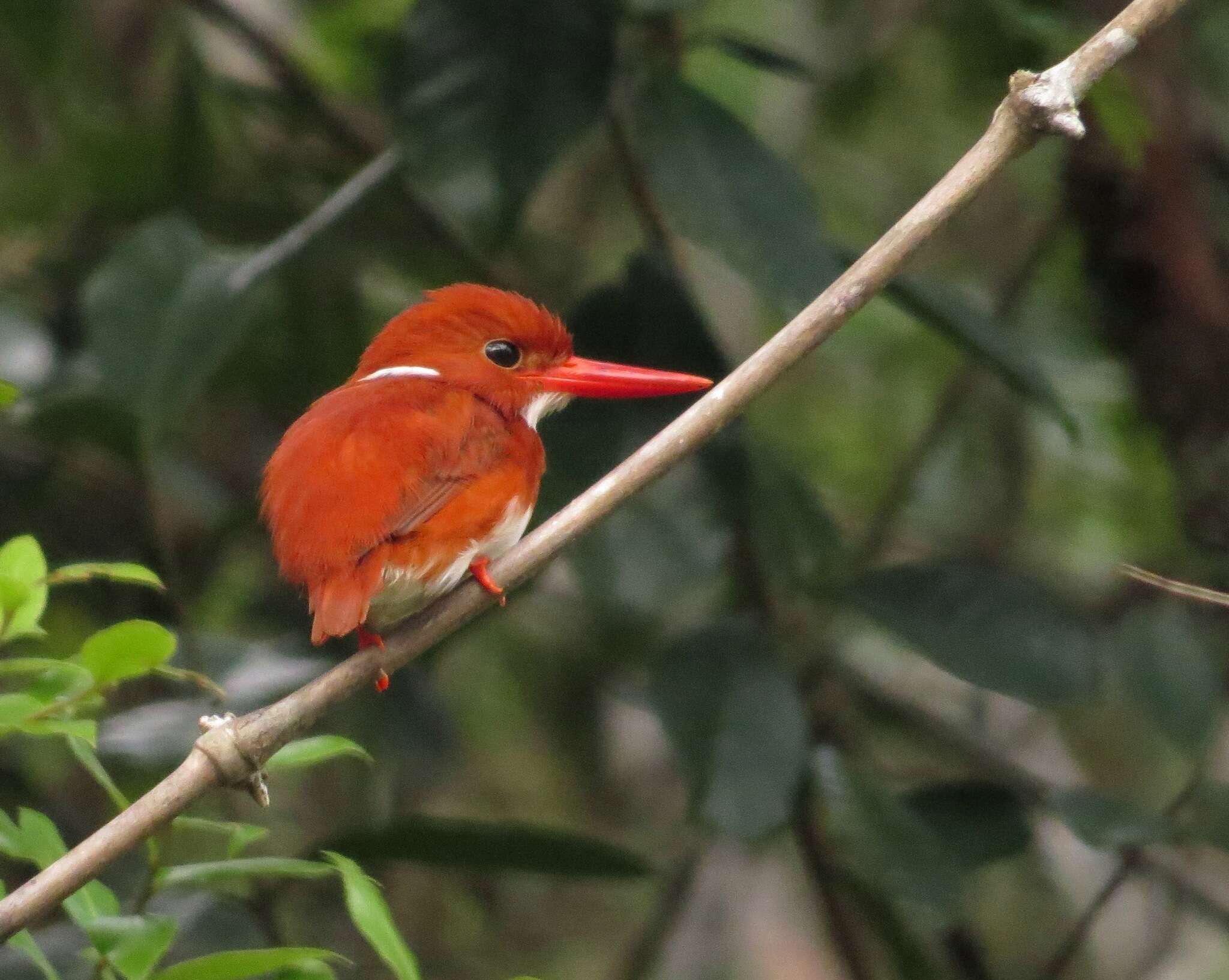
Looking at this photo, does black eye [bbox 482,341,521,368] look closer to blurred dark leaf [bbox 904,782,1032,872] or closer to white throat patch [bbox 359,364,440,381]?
white throat patch [bbox 359,364,440,381]

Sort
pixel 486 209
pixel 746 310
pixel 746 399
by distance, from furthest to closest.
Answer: pixel 746 310 < pixel 486 209 < pixel 746 399

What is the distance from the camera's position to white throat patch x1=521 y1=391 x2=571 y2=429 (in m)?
1.99

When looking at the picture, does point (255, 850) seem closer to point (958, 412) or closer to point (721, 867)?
point (721, 867)

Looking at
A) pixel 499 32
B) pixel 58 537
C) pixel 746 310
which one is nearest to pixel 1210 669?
pixel 499 32

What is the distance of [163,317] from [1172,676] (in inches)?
54.1

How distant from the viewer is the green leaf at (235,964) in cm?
112

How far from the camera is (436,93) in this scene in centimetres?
205

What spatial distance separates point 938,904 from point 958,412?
128 centimetres

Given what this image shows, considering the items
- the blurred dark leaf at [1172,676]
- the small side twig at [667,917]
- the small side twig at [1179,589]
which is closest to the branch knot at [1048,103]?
the small side twig at [1179,589]

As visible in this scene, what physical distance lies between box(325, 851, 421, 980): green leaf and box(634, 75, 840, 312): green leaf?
0.92 m

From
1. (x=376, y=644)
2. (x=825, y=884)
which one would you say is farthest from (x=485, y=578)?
(x=825, y=884)

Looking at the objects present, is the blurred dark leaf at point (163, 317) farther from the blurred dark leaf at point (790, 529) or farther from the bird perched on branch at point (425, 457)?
the blurred dark leaf at point (790, 529)

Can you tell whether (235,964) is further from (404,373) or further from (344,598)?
(404,373)

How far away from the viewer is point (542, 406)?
6.62ft
